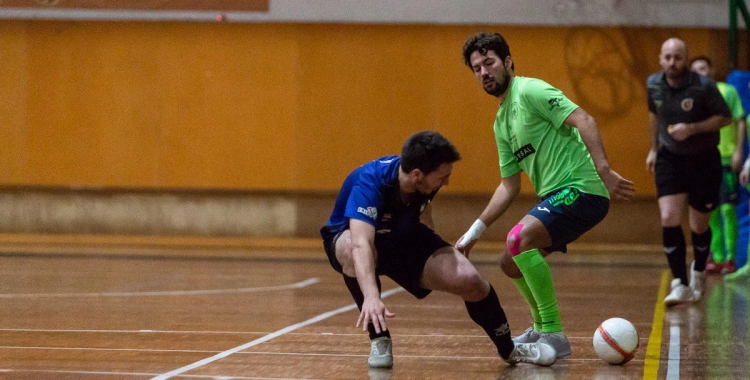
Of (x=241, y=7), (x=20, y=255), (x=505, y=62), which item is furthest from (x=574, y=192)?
(x=241, y=7)

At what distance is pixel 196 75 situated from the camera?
14.9m

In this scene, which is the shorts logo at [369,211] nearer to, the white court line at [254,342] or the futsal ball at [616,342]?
the white court line at [254,342]

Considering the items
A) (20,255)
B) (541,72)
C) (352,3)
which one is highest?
(352,3)

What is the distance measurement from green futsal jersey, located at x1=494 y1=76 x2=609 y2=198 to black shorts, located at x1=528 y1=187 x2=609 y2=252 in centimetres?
5

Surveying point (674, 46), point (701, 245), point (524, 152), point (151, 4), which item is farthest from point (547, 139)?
Result: point (151, 4)

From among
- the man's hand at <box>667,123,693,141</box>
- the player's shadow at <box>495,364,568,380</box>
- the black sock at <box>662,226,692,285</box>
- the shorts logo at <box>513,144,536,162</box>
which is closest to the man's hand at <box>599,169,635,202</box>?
the shorts logo at <box>513,144,536,162</box>

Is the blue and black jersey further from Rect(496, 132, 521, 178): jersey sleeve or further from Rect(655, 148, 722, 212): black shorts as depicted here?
Rect(655, 148, 722, 212): black shorts

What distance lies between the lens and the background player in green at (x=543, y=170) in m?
5.42

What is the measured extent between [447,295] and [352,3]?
6.38 m

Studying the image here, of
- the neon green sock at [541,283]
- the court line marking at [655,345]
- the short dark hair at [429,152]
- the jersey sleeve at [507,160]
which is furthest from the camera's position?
the jersey sleeve at [507,160]

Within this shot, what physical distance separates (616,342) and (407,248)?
109 cm

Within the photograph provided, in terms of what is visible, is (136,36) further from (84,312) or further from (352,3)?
(84,312)

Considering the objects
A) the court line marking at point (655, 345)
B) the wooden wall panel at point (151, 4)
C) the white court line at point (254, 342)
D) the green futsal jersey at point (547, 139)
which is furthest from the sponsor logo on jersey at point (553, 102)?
the wooden wall panel at point (151, 4)

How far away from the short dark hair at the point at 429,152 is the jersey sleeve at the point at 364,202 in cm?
24
